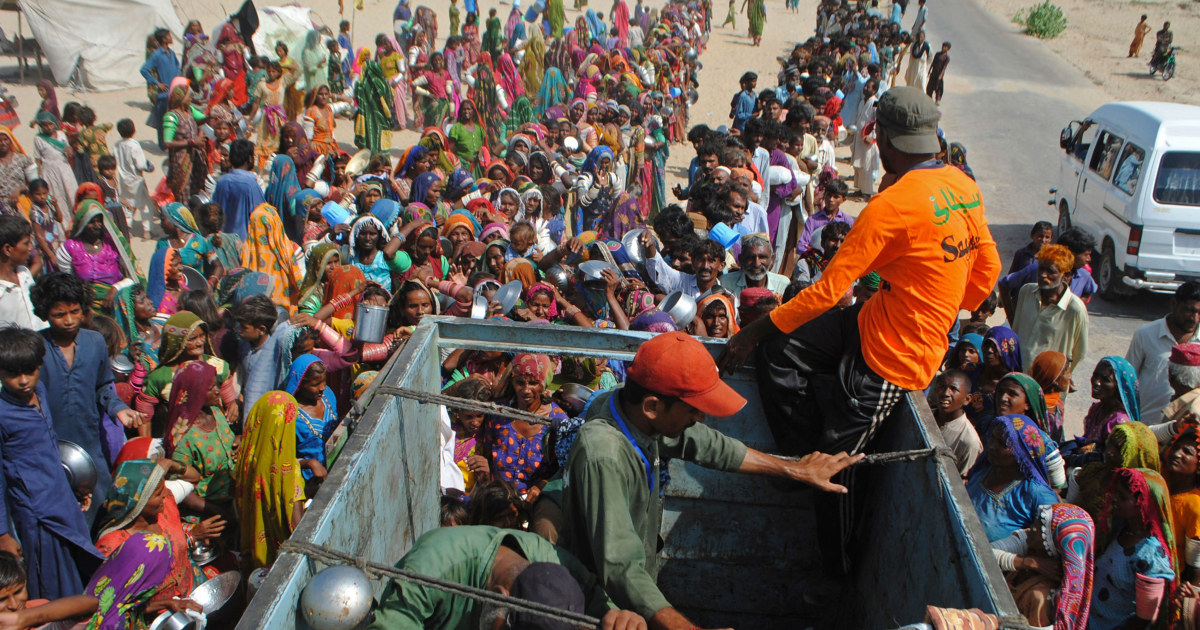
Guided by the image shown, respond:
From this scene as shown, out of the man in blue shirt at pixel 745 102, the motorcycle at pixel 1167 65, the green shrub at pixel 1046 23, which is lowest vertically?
the man in blue shirt at pixel 745 102

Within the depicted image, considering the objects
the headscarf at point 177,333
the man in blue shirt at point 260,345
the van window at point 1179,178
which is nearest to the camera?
the headscarf at point 177,333

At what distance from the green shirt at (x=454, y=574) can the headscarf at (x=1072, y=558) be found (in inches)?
77.6

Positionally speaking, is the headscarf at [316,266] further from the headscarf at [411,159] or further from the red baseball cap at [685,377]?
the red baseball cap at [685,377]

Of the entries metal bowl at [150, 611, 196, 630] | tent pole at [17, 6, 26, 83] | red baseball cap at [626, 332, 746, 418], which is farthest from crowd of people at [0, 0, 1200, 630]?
tent pole at [17, 6, 26, 83]

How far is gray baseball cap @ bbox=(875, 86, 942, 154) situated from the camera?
119 inches

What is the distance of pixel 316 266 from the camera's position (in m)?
6.49

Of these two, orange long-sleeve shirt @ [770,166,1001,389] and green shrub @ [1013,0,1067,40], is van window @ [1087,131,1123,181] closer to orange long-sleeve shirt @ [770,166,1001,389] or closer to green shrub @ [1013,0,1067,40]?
orange long-sleeve shirt @ [770,166,1001,389]

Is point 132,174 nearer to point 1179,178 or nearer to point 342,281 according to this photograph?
point 342,281

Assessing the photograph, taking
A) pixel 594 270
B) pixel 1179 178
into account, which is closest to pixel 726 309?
pixel 594 270

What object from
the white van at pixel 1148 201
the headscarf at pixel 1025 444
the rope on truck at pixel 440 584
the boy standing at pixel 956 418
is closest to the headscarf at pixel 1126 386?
the boy standing at pixel 956 418

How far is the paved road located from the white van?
57 centimetres

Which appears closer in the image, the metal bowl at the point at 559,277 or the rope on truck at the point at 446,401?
the rope on truck at the point at 446,401

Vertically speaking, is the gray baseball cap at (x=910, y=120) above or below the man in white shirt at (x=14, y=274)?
above

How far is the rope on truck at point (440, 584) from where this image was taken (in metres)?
2.22
